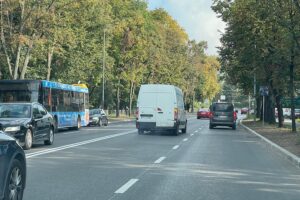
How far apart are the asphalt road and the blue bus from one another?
10.00 metres

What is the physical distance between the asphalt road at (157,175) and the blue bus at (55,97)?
10.00 meters

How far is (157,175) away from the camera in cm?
1180

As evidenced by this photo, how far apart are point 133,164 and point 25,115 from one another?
593 cm

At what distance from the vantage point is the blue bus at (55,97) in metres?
27.4

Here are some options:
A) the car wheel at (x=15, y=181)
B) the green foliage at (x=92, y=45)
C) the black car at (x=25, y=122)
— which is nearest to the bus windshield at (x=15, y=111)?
the black car at (x=25, y=122)

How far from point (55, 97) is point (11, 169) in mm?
23079

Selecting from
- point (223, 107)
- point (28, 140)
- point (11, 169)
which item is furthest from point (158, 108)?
point (11, 169)

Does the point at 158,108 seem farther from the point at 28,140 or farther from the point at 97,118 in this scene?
the point at 97,118

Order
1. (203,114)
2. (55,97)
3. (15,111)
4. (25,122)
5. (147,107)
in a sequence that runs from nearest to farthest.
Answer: (25,122)
(15,111)
(147,107)
(55,97)
(203,114)

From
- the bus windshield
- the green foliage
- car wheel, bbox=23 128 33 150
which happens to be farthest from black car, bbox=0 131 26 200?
the green foliage

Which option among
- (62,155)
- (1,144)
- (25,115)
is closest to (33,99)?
(25,115)

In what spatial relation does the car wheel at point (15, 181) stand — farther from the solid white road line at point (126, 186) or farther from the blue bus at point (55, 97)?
the blue bus at point (55, 97)

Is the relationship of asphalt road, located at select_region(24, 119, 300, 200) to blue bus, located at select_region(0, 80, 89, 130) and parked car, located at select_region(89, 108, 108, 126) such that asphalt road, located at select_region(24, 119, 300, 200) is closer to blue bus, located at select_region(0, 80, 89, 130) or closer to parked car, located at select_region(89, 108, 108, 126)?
blue bus, located at select_region(0, 80, 89, 130)

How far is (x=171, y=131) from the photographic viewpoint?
29.0m
